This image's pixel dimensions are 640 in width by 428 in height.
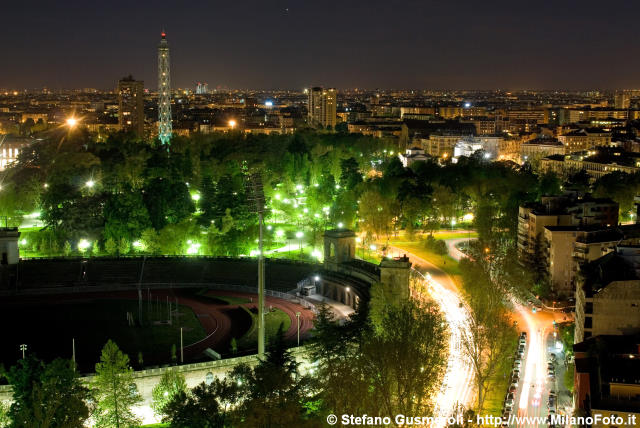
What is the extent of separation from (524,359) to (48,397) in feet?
67.3

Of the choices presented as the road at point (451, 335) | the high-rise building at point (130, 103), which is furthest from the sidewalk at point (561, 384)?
the high-rise building at point (130, 103)

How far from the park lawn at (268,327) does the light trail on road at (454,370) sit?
831 cm

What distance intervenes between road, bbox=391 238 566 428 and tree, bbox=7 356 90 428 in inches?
516

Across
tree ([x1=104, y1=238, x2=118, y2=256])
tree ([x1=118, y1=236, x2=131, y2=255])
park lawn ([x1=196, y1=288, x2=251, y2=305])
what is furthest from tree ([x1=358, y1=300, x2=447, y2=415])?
tree ([x1=118, y1=236, x2=131, y2=255])

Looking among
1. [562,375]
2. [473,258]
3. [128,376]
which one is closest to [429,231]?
[473,258]

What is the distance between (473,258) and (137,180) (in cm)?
3378

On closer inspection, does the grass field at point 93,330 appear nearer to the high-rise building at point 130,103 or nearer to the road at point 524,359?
the road at point 524,359

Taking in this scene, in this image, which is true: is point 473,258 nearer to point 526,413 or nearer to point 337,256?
point 337,256

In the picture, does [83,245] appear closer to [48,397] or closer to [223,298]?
[223,298]

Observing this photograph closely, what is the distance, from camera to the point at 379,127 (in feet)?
556

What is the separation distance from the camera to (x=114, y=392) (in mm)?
26219

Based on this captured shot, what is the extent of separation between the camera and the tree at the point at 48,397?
23.7m

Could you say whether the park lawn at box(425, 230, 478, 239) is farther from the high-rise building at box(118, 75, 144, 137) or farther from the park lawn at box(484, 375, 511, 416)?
the high-rise building at box(118, 75, 144, 137)

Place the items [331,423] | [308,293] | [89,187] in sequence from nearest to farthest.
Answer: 1. [331,423]
2. [308,293]
3. [89,187]
